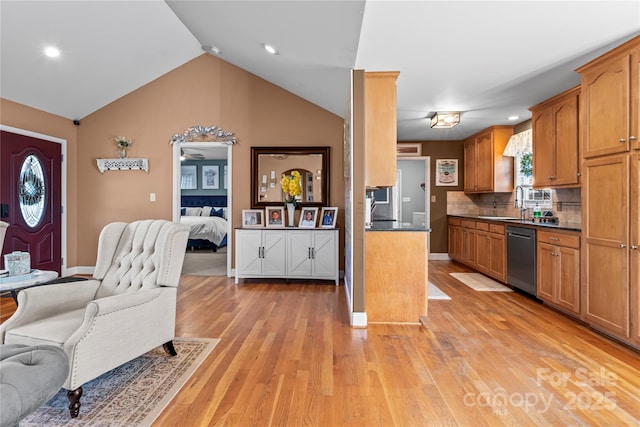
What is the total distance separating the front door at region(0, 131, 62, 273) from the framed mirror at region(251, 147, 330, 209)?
287 cm

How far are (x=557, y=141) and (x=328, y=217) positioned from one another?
2.88m

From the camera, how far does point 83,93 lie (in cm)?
462

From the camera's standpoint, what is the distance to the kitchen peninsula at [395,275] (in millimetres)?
3041

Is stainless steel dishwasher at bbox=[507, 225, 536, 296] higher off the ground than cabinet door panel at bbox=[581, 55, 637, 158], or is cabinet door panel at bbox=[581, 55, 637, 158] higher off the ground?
cabinet door panel at bbox=[581, 55, 637, 158]

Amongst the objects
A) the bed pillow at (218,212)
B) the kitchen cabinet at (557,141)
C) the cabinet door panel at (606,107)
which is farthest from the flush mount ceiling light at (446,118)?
the bed pillow at (218,212)

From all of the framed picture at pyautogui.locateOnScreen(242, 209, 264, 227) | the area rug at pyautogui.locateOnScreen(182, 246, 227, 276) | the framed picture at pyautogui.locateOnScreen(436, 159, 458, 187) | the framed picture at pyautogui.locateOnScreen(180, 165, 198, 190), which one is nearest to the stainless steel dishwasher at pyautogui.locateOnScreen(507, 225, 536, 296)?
the framed picture at pyautogui.locateOnScreen(436, 159, 458, 187)

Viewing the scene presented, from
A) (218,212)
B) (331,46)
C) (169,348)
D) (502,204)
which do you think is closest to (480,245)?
(502,204)

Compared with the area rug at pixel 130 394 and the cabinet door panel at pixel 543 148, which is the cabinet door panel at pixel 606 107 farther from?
the area rug at pixel 130 394

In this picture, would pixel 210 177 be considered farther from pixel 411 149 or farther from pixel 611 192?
pixel 611 192

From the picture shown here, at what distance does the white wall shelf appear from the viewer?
16.5 feet

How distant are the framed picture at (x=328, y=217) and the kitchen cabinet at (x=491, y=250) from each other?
216cm

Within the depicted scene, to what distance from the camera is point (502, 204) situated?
5.44 metres

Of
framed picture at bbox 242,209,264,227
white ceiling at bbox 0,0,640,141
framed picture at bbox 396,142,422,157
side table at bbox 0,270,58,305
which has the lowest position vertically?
side table at bbox 0,270,58,305

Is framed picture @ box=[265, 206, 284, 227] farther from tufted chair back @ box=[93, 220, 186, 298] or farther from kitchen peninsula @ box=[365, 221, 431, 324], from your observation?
tufted chair back @ box=[93, 220, 186, 298]
